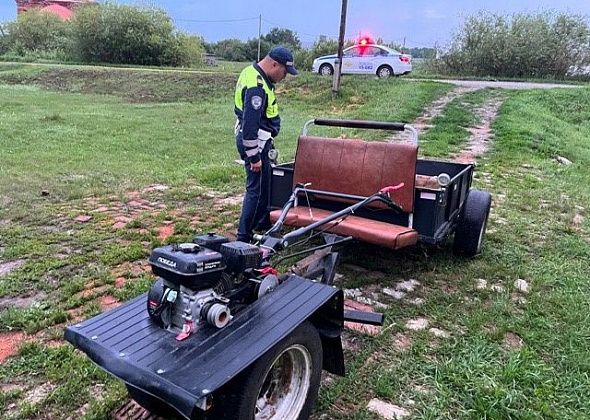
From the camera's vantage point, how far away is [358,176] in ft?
12.8

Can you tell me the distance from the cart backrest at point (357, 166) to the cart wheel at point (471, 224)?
0.68m

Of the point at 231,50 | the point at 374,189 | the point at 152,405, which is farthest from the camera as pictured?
the point at 231,50

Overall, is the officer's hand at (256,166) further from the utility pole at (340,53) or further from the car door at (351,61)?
the car door at (351,61)

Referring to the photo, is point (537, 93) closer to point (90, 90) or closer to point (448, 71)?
point (448, 71)

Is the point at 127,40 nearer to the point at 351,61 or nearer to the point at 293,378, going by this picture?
the point at 351,61

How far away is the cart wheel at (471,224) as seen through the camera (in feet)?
13.5

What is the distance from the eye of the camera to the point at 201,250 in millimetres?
2061

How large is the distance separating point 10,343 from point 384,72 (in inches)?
687

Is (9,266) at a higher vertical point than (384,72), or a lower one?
lower

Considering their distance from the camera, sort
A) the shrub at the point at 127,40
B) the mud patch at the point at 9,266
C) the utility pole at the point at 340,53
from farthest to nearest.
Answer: the shrub at the point at 127,40
the utility pole at the point at 340,53
the mud patch at the point at 9,266

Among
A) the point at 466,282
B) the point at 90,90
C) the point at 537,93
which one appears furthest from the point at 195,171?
the point at 90,90

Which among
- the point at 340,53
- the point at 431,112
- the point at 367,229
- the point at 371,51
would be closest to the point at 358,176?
the point at 367,229

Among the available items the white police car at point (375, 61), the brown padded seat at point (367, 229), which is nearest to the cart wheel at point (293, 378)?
the brown padded seat at point (367, 229)

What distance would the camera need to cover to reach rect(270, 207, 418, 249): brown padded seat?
3.47 metres
